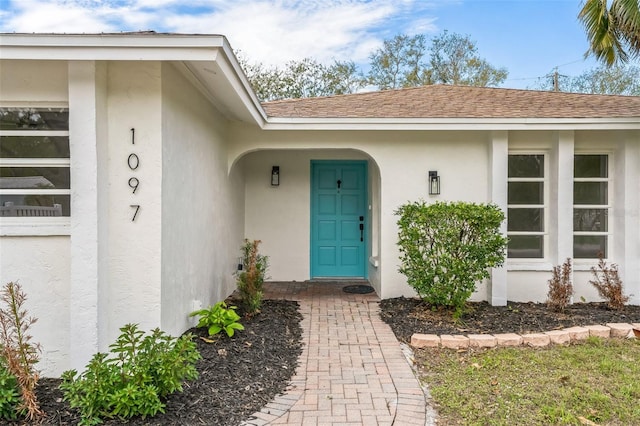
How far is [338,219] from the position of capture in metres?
8.21

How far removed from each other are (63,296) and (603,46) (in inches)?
295

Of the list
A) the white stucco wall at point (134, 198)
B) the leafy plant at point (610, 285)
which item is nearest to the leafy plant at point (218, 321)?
the white stucco wall at point (134, 198)

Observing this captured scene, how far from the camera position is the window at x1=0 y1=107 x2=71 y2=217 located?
12.1ft

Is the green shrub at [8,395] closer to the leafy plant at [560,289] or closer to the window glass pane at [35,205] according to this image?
the window glass pane at [35,205]

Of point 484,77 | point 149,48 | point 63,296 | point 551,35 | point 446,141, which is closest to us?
point 149,48

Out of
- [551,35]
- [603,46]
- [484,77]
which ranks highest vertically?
[551,35]

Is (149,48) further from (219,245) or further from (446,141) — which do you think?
(446,141)

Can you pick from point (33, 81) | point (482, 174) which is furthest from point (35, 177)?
point (482, 174)

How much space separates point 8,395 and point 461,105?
6912 mm

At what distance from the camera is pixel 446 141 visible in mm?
6430

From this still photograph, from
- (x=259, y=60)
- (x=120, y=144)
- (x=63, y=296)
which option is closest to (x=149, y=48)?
(x=120, y=144)

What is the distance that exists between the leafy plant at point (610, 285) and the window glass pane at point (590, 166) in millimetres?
1319

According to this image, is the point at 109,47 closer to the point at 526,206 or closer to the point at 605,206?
the point at 526,206

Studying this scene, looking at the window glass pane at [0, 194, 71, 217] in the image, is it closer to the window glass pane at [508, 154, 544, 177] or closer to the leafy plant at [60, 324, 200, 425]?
the leafy plant at [60, 324, 200, 425]
